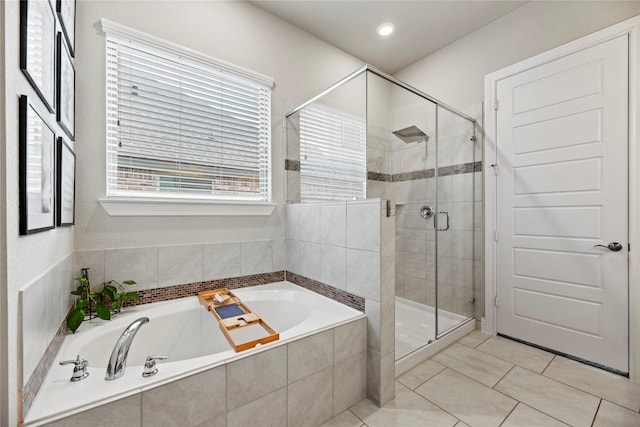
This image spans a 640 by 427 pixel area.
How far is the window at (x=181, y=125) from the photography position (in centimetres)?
175

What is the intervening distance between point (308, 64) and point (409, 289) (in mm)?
2331

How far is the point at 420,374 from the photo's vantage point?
1866mm

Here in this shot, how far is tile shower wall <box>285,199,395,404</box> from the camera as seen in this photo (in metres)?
1.59

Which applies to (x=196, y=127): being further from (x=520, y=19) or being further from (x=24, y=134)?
(x=520, y=19)

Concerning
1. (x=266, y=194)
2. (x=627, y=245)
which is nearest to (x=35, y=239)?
(x=266, y=194)

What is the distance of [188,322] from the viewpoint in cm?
179

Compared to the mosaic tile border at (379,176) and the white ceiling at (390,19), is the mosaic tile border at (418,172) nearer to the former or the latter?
the mosaic tile border at (379,176)

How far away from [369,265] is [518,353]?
1.59 metres

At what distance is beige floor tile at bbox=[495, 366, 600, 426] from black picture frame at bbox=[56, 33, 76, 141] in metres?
2.89

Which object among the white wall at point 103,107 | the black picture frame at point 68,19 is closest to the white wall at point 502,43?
the white wall at point 103,107

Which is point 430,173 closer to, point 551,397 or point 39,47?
point 551,397

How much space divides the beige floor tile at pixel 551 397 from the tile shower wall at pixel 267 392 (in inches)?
38.3

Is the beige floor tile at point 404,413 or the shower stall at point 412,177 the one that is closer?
the beige floor tile at point 404,413

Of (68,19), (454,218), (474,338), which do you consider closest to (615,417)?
(474,338)
